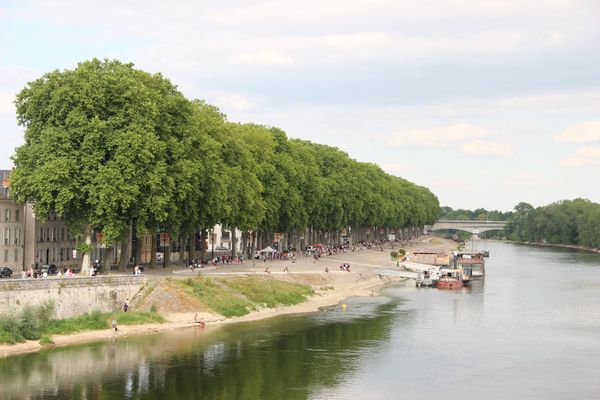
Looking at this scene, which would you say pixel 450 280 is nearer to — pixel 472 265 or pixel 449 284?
pixel 449 284

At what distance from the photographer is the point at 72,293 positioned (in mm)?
87750

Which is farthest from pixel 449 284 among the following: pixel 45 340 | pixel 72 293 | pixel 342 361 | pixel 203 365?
pixel 45 340

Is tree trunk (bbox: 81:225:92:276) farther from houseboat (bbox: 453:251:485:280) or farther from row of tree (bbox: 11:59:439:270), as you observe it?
houseboat (bbox: 453:251:485:280)

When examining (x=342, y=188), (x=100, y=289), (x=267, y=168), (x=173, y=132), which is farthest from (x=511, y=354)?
(x=342, y=188)

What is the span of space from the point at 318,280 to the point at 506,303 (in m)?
29.9

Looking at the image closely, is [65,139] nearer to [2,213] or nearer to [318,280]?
[2,213]

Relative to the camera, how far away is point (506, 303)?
127375mm

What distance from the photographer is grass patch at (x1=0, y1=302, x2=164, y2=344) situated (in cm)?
7869

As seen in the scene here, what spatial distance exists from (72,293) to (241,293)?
86.6ft

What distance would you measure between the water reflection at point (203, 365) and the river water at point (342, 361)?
0.10 m

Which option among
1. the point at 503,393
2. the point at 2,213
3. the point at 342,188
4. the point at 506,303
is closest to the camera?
the point at 503,393

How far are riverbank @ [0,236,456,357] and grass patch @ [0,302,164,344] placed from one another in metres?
0.88

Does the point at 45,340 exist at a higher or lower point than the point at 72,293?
lower

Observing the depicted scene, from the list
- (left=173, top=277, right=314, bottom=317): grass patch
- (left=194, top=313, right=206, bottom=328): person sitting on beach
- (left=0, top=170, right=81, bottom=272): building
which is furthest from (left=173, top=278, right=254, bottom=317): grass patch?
(left=0, top=170, right=81, bottom=272): building
